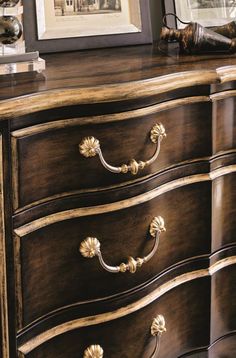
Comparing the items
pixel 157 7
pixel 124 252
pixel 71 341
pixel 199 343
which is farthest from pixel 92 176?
pixel 157 7

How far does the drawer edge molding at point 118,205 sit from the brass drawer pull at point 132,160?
60 millimetres

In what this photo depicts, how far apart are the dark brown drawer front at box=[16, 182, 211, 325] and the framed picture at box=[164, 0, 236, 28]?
59 centimetres

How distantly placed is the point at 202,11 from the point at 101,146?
2.57 feet

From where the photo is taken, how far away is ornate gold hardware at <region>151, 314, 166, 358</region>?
1249mm

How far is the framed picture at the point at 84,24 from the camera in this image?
4.86 feet

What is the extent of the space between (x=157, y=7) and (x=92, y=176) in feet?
2.70

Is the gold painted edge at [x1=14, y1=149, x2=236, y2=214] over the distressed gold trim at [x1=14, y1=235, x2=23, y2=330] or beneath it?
over

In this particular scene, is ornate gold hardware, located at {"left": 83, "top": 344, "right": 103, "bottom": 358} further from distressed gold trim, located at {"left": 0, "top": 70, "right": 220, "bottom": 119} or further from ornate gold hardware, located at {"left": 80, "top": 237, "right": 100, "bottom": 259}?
distressed gold trim, located at {"left": 0, "top": 70, "right": 220, "bottom": 119}

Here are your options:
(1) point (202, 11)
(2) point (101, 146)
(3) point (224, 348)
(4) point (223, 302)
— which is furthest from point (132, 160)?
(1) point (202, 11)

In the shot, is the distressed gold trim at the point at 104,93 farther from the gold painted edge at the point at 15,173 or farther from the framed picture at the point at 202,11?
the framed picture at the point at 202,11

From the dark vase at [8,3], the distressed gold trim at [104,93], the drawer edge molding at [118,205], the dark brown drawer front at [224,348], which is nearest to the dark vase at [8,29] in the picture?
the dark vase at [8,3]

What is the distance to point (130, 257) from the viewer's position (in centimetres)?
117

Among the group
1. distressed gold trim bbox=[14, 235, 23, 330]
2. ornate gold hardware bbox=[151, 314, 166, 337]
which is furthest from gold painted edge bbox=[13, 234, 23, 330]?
ornate gold hardware bbox=[151, 314, 166, 337]

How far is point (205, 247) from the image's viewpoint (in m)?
1.33
